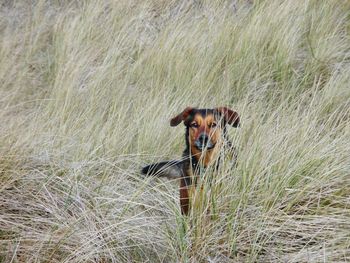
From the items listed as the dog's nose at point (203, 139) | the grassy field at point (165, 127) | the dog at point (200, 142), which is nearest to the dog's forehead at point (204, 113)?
the dog at point (200, 142)

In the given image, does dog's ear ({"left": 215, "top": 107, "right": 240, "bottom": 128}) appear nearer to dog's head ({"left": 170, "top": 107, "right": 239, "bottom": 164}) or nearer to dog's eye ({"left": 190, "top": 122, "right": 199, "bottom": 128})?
dog's head ({"left": 170, "top": 107, "right": 239, "bottom": 164})

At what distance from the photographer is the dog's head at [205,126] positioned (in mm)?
2477

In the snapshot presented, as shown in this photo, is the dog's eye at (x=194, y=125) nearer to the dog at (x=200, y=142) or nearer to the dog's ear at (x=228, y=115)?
the dog at (x=200, y=142)

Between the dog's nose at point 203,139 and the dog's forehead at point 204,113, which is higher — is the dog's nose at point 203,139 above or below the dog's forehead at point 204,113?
below

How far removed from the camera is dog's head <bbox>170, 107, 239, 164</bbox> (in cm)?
248

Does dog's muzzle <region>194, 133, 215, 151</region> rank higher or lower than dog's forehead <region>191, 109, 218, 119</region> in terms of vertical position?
lower

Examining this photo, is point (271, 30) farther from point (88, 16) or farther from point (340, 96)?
point (88, 16)

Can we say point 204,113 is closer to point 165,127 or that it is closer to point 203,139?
point 203,139

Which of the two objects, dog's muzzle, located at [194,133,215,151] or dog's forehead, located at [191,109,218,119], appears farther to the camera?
dog's forehead, located at [191,109,218,119]

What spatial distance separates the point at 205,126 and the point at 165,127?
124cm

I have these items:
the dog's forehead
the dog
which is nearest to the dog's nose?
the dog

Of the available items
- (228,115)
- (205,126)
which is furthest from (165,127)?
(205,126)

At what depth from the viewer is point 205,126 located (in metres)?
2.52

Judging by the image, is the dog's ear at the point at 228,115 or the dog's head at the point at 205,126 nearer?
the dog's head at the point at 205,126
